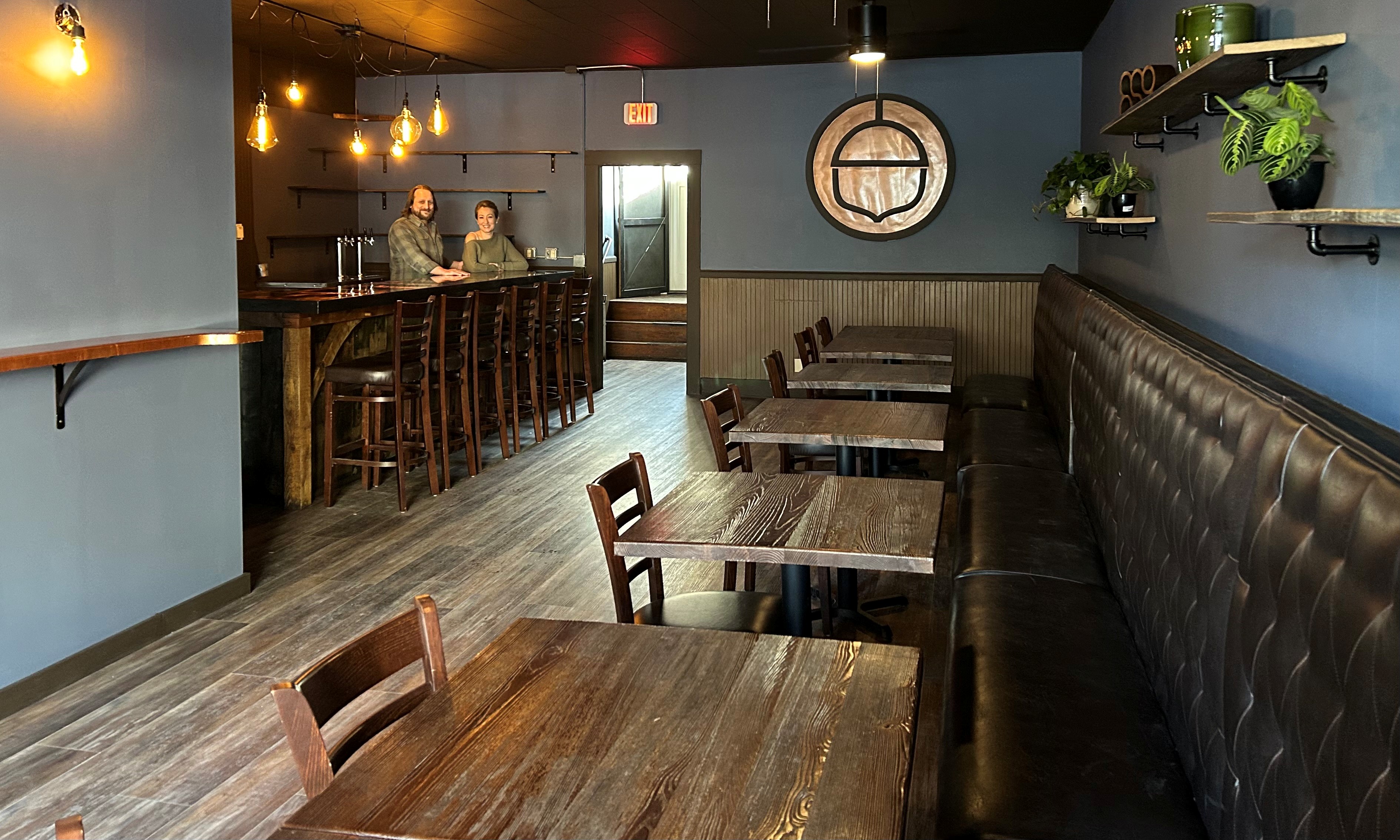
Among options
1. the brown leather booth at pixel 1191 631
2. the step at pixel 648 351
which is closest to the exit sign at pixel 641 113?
the step at pixel 648 351

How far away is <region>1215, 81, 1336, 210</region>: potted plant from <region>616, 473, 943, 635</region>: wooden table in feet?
3.66

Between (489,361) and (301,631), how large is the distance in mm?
3660

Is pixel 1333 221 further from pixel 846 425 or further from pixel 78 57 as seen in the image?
pixel 78 57

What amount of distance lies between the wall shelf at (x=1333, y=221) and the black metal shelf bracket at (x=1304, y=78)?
1.02ft

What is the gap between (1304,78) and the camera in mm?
2869

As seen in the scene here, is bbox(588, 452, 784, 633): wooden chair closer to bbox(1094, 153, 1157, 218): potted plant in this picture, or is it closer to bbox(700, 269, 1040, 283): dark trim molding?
bbox(1094, 153, 1157, 218): potted plant

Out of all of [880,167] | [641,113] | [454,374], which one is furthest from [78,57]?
[880,167]

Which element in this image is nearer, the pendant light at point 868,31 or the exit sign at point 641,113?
the pendant light at point 868,31

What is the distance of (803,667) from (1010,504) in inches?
98.9

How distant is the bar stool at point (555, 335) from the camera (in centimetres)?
812

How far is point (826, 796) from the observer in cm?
148

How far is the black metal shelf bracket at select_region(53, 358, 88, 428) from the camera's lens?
3.59 m

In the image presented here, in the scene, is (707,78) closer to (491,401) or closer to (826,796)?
(491,401)

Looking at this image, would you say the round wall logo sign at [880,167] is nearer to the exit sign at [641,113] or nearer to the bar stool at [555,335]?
the exit sign at [641,113]
